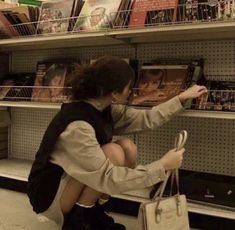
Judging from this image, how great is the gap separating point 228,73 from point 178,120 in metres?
0.41

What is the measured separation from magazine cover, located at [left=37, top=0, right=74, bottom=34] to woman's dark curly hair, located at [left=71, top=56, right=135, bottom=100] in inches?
33.8

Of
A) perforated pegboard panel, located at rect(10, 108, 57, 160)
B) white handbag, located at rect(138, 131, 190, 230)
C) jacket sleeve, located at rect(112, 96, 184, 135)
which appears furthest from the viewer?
perforated pegboard panel, located at rect(10, 108, 57, 160)

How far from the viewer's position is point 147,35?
2240mm

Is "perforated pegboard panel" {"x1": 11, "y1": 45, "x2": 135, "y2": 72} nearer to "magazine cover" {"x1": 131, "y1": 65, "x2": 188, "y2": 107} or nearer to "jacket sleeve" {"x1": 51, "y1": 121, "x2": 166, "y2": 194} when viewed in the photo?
"magazine cover" {"x1": 131, "y1": 65, "x2": 188, "y2": 107}

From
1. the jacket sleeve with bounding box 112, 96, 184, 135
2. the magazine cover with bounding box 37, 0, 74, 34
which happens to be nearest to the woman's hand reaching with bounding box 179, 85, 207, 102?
the jacket sleeve with bounding box 112, 96, 184, 135

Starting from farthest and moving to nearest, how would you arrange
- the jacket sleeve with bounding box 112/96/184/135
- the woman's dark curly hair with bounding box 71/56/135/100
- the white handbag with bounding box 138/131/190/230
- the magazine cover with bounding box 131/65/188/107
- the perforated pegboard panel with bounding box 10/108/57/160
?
the perforated pegboard panel with bounding box 10/108/57/160 → the magazine cover with bounding box 131/65/188/107 → the jacket sleeve with bounding box 112/96/184/135 → the woman's dark curly hair with bounding box 71/56/135/100 → the white handbag with bounding box 138/131/190/230

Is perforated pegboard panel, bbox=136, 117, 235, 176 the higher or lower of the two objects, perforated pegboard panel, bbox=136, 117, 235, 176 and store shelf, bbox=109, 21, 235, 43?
the lower

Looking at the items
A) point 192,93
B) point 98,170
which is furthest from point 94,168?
point 192,93

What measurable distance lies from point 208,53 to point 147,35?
0.39 m

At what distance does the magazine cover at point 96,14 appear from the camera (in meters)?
2.32

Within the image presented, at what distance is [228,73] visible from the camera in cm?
227

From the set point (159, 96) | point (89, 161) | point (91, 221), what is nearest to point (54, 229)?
point (91, 221)

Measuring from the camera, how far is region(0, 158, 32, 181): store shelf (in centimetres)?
265

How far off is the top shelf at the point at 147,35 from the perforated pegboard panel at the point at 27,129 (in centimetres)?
54
